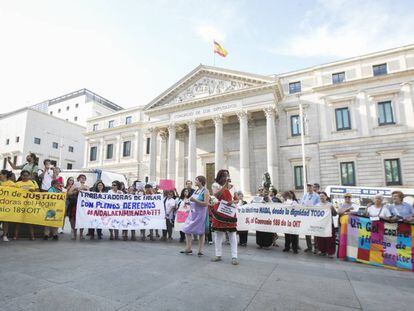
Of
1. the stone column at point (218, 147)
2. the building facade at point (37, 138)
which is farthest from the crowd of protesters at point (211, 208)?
the building facade at point (37, 138)

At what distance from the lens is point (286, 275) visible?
4602 millimetres

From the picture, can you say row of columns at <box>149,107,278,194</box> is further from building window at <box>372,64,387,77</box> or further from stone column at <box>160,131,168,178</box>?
building window at <box>372,64,387,77</box>

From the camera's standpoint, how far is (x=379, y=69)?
79.8 feet

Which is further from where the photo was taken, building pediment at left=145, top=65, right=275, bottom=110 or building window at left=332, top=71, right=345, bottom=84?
building pediment at left=145, top=65, right=275, bottom=110

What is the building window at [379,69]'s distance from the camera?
949 inches

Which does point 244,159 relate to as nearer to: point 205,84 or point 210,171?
point 210,171

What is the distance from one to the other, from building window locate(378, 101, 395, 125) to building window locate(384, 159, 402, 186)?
363 centimetres

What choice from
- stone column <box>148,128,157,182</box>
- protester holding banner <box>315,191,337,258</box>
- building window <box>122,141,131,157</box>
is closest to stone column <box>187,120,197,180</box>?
stone column <box>148,128,157,182</box>

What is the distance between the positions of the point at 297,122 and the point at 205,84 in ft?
36.5

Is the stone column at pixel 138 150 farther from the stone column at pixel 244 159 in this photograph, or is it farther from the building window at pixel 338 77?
the building window at pixel 338 77

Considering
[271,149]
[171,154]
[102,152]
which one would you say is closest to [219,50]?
[171,154]

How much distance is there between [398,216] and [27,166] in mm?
10780

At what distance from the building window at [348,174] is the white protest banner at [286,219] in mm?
18863

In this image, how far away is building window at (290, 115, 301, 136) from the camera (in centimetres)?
2644
